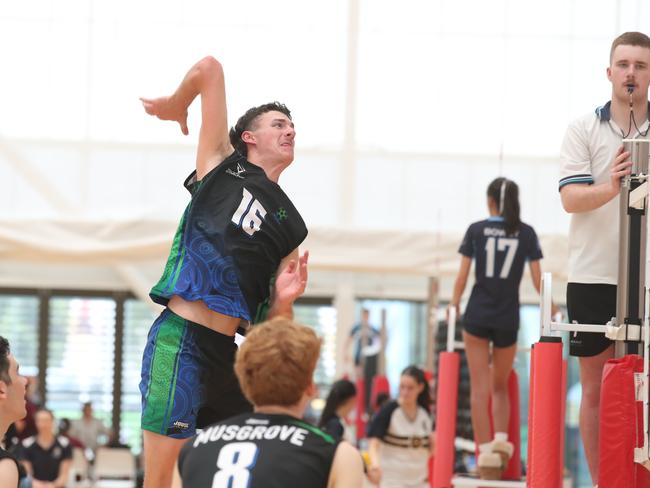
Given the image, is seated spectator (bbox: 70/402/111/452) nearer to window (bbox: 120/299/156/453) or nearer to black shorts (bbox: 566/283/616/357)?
window (bbox: 120/299/156/453)

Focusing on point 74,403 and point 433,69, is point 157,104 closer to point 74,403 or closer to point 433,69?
point 433,69

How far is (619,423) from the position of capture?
3.78m

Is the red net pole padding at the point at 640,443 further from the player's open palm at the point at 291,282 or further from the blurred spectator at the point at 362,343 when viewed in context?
the blurred spectator at the point at 362,343

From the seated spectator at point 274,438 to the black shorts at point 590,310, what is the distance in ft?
6.18

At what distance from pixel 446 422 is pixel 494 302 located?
0.95 meters

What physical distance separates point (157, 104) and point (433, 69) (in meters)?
8.90

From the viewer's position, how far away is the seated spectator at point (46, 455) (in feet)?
41.5

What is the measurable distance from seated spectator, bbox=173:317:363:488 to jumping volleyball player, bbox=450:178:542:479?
4.30m

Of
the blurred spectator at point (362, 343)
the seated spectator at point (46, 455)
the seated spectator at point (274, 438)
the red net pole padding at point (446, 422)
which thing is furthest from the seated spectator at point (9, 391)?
the blurred spectator at point (362, 343)

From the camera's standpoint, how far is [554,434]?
12.9 ft

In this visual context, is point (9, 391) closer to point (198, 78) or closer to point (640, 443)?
point (198, 78)

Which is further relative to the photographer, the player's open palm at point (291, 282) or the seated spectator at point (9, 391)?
the player's open palm at point (291, 282)

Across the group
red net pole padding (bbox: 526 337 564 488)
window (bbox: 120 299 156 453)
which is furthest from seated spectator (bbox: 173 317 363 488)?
window (bbox: 120 299 156 453)

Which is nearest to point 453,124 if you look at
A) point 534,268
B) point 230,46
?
point 230,46
